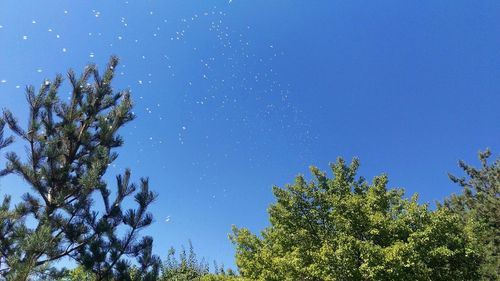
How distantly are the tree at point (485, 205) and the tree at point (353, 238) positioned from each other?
796 centimetres

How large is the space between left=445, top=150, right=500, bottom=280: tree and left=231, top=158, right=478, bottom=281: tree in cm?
796

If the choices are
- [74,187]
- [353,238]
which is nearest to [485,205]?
[353,238]

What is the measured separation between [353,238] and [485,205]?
1699 cm

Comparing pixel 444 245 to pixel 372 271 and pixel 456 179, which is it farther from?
pixel 456 179

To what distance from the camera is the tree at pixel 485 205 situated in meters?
24.3

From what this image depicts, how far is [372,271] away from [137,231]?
924 centimetres

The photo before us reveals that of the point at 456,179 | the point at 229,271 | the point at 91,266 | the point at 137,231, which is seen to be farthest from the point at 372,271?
the point at 456,179

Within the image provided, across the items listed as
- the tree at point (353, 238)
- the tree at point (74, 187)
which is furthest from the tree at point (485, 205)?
the tree at point (74, 187)

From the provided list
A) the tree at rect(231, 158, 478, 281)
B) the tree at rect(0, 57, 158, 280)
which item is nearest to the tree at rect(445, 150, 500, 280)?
the tree at rect(231, 158, 478, 281)

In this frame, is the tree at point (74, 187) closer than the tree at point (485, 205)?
Yes

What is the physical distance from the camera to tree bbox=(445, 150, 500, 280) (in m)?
24.3

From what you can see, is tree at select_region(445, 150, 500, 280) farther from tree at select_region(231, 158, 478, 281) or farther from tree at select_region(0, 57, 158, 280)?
tree at select_region(0, 57, 158, 280)

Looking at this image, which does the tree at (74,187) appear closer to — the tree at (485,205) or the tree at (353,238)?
the tree at (353,238)

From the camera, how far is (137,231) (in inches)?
360
